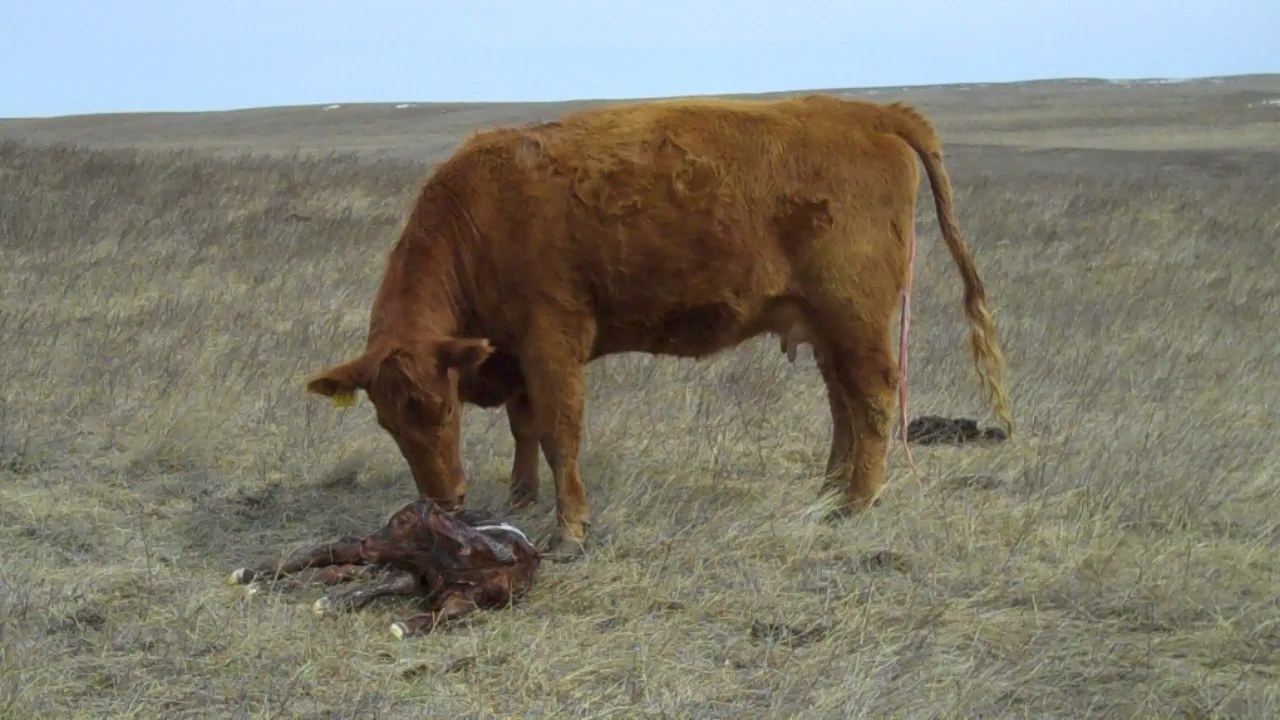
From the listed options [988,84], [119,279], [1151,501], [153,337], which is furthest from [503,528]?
[988,84]

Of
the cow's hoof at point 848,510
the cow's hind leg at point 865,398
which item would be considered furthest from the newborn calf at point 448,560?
the cow's hind leg at point 865,398

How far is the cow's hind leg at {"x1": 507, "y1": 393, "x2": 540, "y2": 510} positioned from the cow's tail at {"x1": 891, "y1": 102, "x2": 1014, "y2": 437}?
7.38 feet

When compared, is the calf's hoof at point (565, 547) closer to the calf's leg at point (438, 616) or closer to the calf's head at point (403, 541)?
the calf's head at point (403, 541)

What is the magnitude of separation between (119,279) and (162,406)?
437cm

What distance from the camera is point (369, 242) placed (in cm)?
1260

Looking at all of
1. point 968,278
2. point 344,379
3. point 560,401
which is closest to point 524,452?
point 560,401

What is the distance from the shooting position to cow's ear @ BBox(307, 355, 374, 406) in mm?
4910

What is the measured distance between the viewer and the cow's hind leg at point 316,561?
458 cm

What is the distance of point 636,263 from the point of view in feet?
17.8

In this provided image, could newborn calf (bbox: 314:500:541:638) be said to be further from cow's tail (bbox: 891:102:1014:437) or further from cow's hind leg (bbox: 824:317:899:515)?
cow's tail (bbox: 891:102:1014:437)

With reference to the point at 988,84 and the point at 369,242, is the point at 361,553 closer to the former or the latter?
the point at 369,242

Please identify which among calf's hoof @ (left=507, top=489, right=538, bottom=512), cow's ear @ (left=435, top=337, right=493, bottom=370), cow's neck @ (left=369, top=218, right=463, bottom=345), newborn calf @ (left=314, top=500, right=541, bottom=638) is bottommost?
calf's hoof @ (left=507, top=489, right=538, bottom=512)

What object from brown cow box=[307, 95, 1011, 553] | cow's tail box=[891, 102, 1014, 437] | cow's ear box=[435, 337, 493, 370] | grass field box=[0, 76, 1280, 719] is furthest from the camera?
cow's tail box=[891, 102, 1014, 437]

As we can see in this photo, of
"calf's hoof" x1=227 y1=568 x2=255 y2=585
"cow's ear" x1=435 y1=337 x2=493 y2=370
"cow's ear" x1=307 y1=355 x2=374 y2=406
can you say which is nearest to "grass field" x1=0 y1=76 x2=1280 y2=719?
"calf's hoof" x1=227 y1=568 x2=255 y2=585
